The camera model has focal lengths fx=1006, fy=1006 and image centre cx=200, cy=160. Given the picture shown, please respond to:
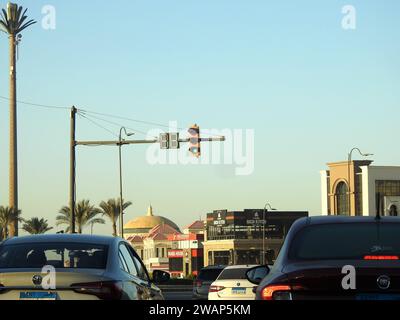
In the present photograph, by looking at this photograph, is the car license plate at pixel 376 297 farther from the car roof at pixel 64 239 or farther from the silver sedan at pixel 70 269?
the car roof at pixel 64 239

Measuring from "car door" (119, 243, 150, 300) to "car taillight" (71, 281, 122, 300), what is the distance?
667 mm

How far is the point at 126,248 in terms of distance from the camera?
38.7 feet

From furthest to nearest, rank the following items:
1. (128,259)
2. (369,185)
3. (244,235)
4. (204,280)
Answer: (244,235) < (369,185) < (204,280) < (128,259)

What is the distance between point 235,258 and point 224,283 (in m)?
117

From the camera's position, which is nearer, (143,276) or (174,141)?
(143,276)

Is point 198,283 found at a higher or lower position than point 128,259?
lower

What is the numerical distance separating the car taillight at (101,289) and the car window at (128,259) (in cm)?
127

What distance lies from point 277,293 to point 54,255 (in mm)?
3683

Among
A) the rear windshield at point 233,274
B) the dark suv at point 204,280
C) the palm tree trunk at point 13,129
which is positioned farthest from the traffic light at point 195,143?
the palm tree trunk at point 13,129

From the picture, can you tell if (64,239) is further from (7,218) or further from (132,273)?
(7,218)

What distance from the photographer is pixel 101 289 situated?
9.81 meters

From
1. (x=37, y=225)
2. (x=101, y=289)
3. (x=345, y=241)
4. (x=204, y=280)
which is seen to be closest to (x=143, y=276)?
(x=101, y=289)
